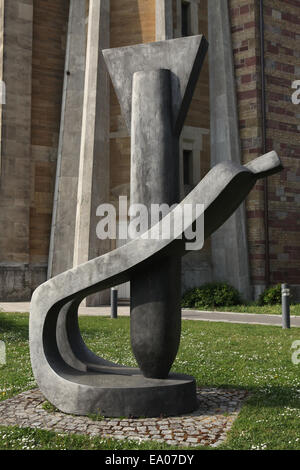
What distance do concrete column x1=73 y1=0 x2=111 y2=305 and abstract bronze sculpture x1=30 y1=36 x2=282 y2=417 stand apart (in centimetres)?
1210

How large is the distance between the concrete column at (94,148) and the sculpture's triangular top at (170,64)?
12063mm

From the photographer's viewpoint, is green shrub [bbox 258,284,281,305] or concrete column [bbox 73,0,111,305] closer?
green shrub [bbox 258,284,281,305]

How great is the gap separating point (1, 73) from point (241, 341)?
15099 millimetres

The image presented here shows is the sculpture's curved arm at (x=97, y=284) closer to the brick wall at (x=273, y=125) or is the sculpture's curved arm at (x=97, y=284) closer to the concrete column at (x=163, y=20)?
the brick wall at (x=273, y=125)

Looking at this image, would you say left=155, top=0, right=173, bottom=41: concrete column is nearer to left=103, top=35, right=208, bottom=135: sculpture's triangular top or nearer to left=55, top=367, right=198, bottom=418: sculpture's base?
left=103, top=35, right=208, bottom=135: sculpture's triangular top

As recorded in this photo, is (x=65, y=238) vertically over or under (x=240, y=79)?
under

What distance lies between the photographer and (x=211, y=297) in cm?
1734

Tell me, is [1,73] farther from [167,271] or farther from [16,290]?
[167,271]

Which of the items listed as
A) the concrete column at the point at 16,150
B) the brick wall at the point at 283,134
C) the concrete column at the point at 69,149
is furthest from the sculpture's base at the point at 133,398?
the concrete column at the point at 16,150

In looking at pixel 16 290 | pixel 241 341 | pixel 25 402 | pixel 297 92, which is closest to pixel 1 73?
pixel 16 290

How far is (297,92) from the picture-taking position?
1938cm

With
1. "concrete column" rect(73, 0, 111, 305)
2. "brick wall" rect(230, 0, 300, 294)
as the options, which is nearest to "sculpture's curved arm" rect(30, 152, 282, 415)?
"concrete column" rect(73, 0, 111, 305)

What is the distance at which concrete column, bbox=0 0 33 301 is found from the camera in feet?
64.5

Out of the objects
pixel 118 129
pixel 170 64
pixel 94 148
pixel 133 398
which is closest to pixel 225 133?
pixel 118 129
